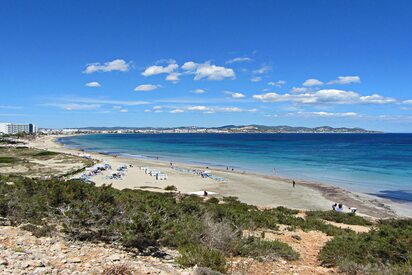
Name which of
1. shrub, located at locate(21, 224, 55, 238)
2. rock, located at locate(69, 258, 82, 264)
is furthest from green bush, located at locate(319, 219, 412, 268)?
shrub, located at locate(21, 224, 55, 238)

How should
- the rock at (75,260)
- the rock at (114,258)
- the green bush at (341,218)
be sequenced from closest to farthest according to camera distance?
the rock at (75,260) → the rock at (114,258) → the green bush at (341,218)

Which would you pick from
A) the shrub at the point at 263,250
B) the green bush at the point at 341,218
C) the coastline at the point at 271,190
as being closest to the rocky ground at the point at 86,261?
the shrub at the point at 263,250

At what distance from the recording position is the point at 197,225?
8555 mm

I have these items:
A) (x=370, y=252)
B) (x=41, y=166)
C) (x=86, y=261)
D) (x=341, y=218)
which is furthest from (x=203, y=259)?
(x=41, y=166)

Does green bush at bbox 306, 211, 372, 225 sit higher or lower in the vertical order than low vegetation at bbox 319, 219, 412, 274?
lower

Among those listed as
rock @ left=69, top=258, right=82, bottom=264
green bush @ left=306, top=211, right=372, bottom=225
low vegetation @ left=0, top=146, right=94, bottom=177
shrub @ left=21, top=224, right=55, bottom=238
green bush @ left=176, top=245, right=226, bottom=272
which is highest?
shrub @ left=21, top=224, right=55, bottom=238

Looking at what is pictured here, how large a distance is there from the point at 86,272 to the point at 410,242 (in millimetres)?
7201

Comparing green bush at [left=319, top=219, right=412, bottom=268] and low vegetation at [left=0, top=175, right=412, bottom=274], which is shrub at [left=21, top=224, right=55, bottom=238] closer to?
low vegetation at [left=0, top=175, right=412, bottom=274]

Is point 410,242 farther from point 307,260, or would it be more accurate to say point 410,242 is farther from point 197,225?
point 197,225

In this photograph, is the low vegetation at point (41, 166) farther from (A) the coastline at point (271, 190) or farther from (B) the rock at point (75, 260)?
(B) the rock at point (75, 260)

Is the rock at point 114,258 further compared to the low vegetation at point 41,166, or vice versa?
the low vegetation at point 41,166

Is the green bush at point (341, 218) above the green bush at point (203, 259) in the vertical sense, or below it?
below

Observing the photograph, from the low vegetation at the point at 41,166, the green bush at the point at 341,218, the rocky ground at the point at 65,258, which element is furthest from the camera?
the low vegetation at the point at 41,166

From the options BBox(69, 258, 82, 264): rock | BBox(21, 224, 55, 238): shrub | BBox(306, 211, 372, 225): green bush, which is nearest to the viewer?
BBox(69, 258, 82, 264): rock
